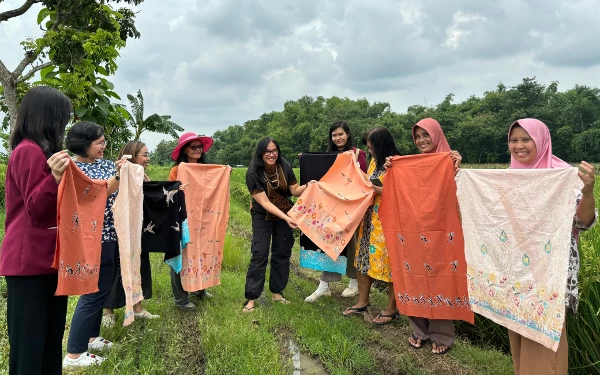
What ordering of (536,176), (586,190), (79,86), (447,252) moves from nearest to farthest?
(586,190) → (536,176) → (447,252) → (79,86)

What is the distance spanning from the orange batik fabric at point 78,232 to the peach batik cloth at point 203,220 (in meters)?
1.60

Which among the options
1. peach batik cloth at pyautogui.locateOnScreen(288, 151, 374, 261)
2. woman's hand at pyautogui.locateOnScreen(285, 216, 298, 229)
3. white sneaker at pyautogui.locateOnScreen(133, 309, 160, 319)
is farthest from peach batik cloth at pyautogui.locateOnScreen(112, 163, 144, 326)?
peach batik cloth at pyautogui.locateOnScreen(288, 151, 374, 261)

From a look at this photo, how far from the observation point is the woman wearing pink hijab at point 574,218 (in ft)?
7.41

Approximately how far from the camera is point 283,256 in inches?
178

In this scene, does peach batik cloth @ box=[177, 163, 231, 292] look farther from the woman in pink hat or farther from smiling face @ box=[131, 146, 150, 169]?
smiling face @ box=[131, 146, 150, 169]

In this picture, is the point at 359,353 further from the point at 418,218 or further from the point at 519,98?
the point at 519,98

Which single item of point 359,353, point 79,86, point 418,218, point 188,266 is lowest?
point 359,353

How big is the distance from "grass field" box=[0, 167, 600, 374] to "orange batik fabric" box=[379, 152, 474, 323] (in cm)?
40

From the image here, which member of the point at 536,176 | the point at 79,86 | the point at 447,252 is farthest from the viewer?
the point at 79,86

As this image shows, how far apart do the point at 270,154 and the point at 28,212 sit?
8.50ft

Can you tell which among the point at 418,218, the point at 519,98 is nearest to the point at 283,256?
the point at 418,218

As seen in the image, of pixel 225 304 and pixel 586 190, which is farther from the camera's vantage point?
pixel 225 304

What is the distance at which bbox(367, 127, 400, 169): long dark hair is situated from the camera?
395 centimetres

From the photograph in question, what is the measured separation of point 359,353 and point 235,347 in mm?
1049
